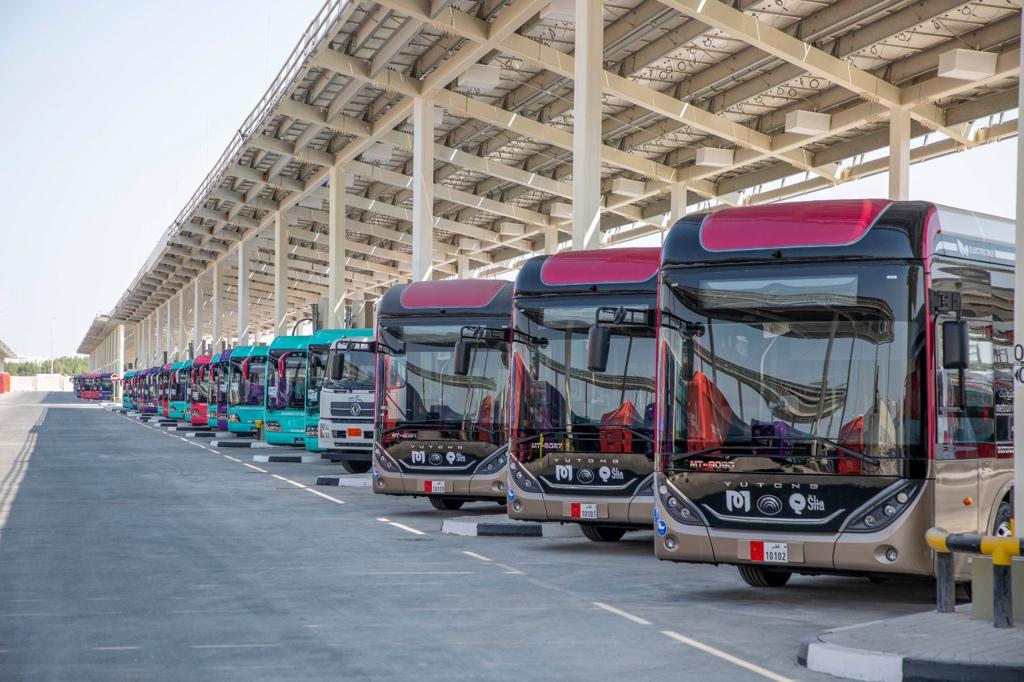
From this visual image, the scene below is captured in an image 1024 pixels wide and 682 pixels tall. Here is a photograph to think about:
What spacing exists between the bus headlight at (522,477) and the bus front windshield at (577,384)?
11 cm

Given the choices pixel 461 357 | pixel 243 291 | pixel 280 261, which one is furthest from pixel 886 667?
pixel 243 291

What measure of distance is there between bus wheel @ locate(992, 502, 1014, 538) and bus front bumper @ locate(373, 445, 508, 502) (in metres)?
7.55

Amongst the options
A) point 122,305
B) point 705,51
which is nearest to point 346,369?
point 705,51

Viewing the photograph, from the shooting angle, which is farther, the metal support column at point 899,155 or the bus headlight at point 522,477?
the metal support column at point 899,155

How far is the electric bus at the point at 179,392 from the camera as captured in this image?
6688 centimetres

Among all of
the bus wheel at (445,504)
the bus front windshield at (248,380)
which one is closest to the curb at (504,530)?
the bus wheel at (445,504)

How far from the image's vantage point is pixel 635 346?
47.5 ft

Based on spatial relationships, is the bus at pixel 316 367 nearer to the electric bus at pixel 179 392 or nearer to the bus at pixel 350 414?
the bus at pixel 350 414

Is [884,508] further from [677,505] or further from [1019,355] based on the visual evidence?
[677,505]

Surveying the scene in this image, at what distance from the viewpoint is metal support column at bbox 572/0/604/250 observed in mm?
22297

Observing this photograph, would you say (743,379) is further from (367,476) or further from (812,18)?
(812,18)

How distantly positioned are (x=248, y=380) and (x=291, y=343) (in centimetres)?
877

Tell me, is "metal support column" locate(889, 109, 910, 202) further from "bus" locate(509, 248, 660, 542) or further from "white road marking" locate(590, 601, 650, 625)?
"white road marking" locate(590, 601, 650, 625)

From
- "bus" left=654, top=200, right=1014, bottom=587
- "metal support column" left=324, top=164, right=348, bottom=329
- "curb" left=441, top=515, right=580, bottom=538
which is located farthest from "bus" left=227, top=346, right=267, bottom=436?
"bus" left=654, top=200, right=1014, bottom=587
